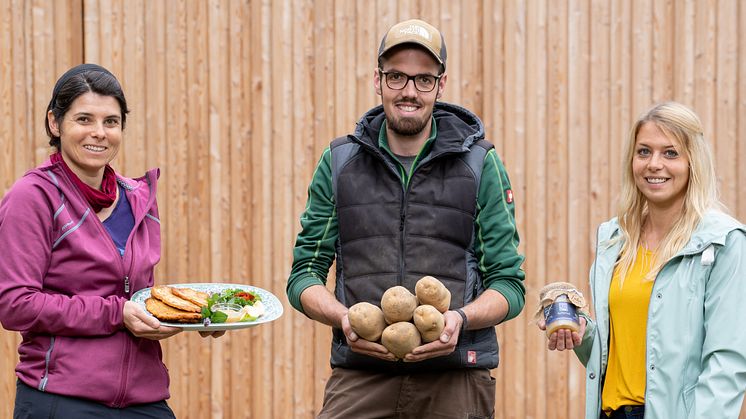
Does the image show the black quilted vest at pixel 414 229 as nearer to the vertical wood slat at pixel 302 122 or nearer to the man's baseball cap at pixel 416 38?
the man's baseball cap at pixel 416 38

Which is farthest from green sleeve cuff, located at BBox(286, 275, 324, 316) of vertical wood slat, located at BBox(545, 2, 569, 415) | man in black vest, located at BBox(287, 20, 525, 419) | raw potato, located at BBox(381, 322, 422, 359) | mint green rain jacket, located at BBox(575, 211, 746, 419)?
vertical wood slat, located at BBox(545, 2, 569, 415)

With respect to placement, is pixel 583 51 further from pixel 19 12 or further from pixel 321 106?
pixel 19 12

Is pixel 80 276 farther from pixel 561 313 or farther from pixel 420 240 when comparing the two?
pixel 561 313

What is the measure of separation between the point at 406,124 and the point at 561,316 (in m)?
0.82

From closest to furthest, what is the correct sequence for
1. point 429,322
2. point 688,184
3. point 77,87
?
point 429,322, point 77,87, point 688,184

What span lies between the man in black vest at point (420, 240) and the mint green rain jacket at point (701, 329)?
0.51 metres

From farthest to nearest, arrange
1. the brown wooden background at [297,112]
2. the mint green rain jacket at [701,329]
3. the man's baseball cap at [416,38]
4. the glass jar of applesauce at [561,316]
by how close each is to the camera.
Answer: the brown wooden background at [297,112], the man's baseball cap at [416,38], the glass jar of applesauce at [561,316], the mint green rain jacket at [701,329]

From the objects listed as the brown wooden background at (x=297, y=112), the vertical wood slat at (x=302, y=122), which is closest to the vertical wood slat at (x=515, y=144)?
the brown wooden background at (x=297, y=112)

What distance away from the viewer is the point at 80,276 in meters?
2.96

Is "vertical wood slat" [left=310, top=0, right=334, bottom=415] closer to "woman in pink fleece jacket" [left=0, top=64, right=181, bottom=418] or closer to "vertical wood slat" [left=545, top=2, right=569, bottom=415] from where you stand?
"vertical wood slat" [left=545, top=2, right=569, bottom=415]

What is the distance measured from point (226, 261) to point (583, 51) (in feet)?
7.58

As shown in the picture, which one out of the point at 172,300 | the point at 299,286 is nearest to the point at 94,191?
the point at 172,300

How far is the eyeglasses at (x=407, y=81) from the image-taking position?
10.6 ft

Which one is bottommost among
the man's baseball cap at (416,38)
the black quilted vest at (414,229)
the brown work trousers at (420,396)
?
the brown work trousers at (420,396)
